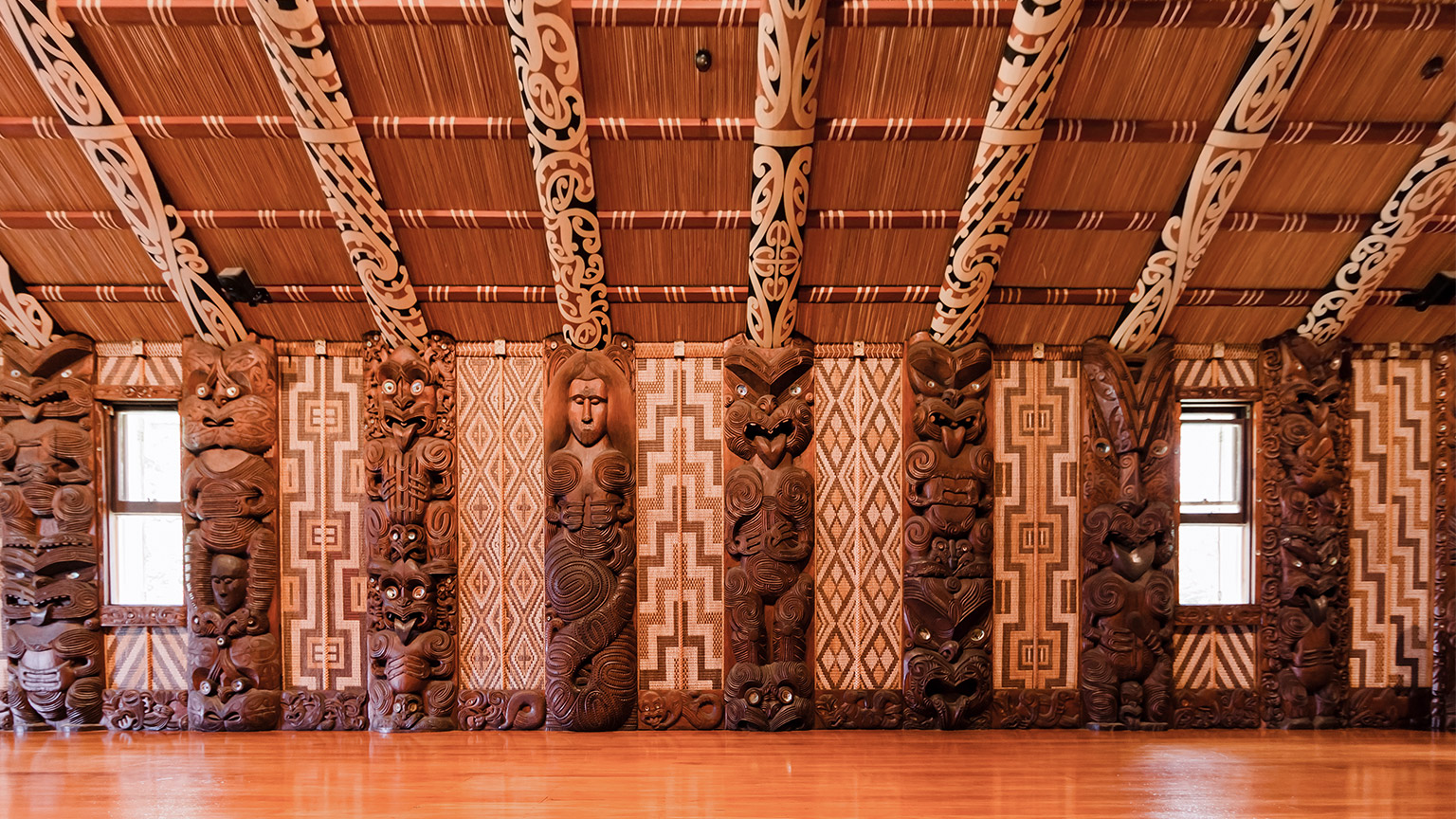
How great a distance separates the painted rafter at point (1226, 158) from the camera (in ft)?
13.0

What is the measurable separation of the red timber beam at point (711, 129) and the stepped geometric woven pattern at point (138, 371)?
1565mm

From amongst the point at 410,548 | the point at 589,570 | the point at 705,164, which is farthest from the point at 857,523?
the point at 410,548

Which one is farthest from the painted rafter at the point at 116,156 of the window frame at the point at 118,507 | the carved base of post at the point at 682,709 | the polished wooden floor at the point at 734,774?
the carved base of post at the point at 682,709

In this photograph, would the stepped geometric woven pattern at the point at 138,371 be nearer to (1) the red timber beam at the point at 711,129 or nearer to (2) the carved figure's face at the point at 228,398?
(2) the carved figure's face at the point at 228,398

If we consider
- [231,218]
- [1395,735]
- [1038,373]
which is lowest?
[1395,735]

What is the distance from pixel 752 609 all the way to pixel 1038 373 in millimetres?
2565

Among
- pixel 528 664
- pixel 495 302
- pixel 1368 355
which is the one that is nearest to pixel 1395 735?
pixel 1368 355

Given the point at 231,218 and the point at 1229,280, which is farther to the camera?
the point at 1229,280

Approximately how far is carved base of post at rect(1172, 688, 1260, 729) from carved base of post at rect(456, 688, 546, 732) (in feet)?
14.2

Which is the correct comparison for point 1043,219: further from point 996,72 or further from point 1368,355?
point 1368,355

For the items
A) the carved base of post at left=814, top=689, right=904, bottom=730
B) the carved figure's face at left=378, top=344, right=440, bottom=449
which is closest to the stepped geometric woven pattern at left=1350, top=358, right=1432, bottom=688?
the carved base of post at left=814, top=689, right=904, bottom=730

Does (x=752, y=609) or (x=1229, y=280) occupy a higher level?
(x=1229, y=280)

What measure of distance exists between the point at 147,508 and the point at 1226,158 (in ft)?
24.0

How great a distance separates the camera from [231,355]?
5.32 metres
